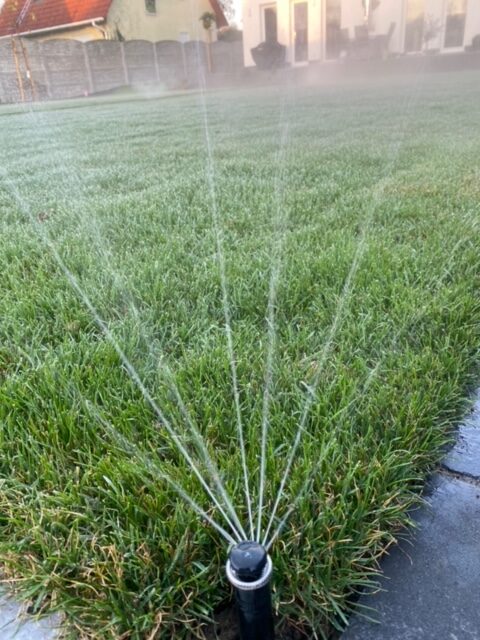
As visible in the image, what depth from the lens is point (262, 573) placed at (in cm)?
38

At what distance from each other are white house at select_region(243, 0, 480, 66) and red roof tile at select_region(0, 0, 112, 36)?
1.87 m

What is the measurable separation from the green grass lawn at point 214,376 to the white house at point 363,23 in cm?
210

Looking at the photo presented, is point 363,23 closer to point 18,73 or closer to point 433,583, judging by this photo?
point 433,583

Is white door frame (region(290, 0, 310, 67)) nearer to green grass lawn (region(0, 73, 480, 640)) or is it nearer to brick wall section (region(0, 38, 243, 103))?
brick wall section (region(0, 38, 243, 103))

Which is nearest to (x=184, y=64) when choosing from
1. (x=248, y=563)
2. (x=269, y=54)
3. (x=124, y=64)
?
(x=124, y=64)

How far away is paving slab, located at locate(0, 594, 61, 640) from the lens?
0.53m

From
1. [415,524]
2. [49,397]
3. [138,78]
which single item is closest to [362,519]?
[415,524]

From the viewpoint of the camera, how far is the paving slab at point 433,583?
0.53m

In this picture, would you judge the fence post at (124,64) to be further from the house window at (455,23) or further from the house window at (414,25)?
the house window at (455,23)

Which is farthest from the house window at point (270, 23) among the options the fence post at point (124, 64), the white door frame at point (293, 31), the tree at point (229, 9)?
the fence post at point (124, 64)

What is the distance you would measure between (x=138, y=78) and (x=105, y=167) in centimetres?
497

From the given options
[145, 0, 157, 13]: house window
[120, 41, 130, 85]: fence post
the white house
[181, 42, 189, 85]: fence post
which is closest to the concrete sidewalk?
the white house

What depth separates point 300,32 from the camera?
4.06m

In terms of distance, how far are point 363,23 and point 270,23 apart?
0.70m
